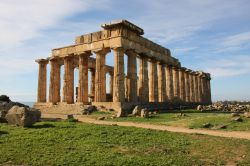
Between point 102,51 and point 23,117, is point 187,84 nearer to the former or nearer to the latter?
point 102,51

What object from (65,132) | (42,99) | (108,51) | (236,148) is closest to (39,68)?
(42,99)

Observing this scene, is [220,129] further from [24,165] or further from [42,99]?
[42,99]

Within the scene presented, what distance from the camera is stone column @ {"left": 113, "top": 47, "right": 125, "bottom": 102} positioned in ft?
119

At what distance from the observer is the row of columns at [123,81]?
37156mm

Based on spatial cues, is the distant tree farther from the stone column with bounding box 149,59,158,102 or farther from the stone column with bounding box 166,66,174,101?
the stone column with bounding box 166,66,174,101

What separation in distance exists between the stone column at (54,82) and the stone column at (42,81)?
8.44ft

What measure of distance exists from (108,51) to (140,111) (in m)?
13.3

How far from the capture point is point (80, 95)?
4147 cm

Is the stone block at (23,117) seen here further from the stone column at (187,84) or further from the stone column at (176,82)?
the stone column at (187,84)

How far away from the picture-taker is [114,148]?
1503 cm

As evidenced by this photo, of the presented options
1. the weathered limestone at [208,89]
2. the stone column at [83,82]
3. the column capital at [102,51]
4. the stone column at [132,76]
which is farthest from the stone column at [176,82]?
the weathered limestone at [208,89]

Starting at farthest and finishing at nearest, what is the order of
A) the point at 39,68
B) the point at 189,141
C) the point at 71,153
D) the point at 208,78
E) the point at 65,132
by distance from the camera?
1. the point at 208,78
2. the point at 39,68
3. the point at 65,132
4. the point at 189,141
5. the point at 71,153

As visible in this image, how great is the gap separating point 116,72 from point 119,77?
2.50ft

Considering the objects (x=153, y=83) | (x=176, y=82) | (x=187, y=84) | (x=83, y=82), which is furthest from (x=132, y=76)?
(x=187, y=84)
